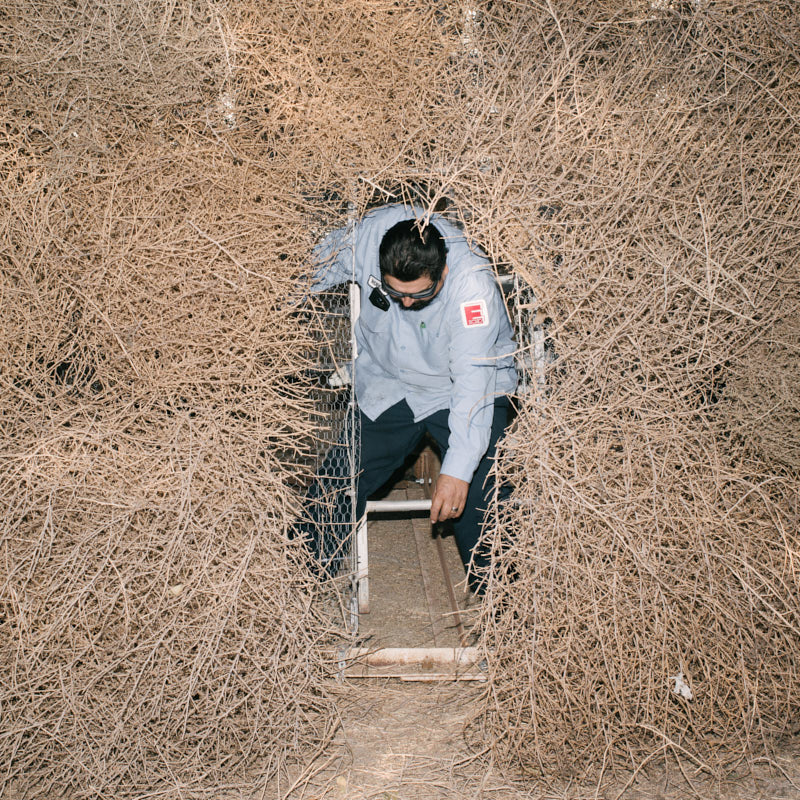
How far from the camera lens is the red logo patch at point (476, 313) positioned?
3.05 meters

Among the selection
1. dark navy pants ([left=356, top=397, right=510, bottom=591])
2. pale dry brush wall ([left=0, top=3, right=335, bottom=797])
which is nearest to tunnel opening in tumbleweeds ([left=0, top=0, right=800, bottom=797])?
pale dry brush wall ([left=0, top=3, right=335, bottom=797])

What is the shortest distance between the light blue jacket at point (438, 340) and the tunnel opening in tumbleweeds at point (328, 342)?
243 mm

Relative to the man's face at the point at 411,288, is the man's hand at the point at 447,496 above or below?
below

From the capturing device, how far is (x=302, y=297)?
2.68 meters

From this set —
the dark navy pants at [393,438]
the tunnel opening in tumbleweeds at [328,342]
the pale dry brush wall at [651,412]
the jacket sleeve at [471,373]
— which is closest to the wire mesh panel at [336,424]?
the dark navy pants at [393,438]

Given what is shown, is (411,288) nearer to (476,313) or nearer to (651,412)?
(476,313)

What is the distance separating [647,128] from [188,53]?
164 cm

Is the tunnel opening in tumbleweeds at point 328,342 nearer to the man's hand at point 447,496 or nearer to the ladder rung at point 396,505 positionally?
the man's hand at point 447,496

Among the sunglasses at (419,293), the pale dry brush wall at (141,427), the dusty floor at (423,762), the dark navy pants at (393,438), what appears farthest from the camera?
the dark navy pants at (393,438)

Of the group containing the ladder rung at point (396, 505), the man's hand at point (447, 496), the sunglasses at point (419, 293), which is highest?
the sunglasses at point (419, 293)

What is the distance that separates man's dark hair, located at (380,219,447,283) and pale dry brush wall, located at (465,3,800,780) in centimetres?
41

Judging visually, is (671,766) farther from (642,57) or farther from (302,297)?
(642,57)

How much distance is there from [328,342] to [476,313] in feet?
2.22

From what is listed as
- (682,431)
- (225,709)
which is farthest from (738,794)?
(225,709)
